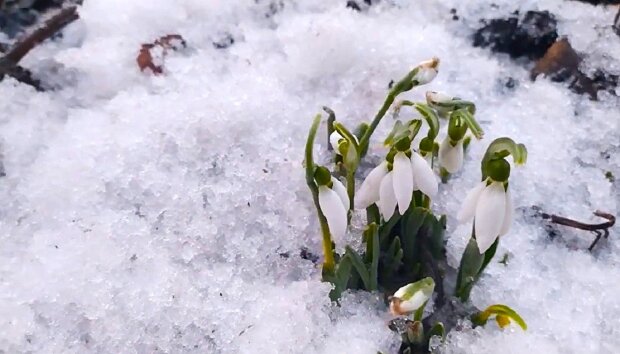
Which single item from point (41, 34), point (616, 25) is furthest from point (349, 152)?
point (616, 25)

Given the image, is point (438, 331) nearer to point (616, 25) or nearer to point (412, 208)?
point (412, 208)

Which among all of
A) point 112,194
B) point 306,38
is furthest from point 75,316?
point 306,38

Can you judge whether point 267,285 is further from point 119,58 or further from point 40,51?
point 40,51

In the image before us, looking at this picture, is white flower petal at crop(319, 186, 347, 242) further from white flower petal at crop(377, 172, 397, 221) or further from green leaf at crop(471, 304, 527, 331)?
green leaf at crop(471, 304, 527, 331)

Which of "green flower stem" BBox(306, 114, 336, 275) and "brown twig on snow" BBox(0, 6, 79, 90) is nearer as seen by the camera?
"green flower stem" BBox(306, 114, 336, 275)

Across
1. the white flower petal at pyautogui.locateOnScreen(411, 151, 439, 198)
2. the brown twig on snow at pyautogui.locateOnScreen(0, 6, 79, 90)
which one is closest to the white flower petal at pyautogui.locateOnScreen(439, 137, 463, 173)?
the white flower petal at pyautogui.locateOnScreen(411, 151, 439, 198)

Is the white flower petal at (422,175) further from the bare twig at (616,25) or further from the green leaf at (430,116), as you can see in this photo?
→ the bare twig at (616,25)
